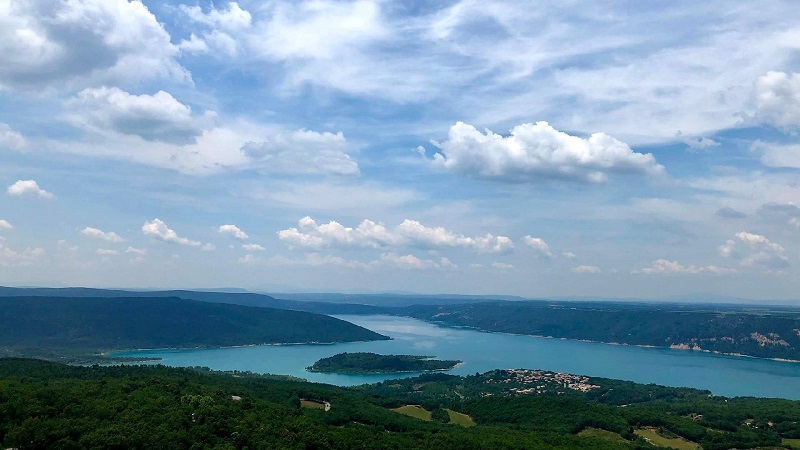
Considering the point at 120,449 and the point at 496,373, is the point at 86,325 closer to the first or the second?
the point at 496,373

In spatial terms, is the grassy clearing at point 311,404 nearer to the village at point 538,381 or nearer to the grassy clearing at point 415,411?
the grassy clearing at point 415,411

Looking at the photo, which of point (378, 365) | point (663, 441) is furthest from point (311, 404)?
point (378, 365)

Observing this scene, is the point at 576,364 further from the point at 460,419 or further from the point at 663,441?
the point at 663,441

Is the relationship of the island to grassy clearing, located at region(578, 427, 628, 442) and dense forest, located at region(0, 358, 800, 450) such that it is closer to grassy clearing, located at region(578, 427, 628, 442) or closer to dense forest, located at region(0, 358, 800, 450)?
dense forest, located at region(0, 358, 800, 450)

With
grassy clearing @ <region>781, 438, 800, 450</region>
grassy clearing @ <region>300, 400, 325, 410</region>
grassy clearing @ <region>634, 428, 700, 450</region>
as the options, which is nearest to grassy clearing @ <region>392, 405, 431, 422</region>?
grassy clearing @ <region>300, 400, 325, 410</region>

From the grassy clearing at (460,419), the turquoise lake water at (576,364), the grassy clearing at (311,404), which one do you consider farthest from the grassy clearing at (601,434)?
the turquoise lake water at (576,364)
